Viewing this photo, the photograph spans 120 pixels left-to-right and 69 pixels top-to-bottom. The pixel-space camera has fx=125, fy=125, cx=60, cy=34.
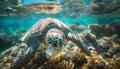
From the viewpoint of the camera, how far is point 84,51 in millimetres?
6000

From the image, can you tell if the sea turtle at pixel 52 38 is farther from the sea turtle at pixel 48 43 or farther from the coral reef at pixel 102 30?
the coral reef at pixel 102 30

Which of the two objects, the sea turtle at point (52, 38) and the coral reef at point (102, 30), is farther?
the coral reef at point (102, 30)

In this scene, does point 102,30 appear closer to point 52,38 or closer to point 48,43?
point 48,43

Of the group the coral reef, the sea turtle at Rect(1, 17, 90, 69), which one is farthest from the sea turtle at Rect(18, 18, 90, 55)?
the coral reef

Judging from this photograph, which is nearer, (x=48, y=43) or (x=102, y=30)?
(x=48, y=43)

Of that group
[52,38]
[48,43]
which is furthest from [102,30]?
[52,38]

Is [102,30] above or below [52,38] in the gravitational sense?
below

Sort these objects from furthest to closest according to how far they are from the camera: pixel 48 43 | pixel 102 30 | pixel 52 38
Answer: pixel 102 30 → pixel 48 43 → pixel 52 38

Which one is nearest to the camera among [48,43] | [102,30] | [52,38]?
[52,38]

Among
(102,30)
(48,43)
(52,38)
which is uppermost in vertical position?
(52,38)

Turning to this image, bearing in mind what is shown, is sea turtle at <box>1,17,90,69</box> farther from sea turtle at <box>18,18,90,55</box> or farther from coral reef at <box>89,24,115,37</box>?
coral reef at <box>89,24,115,37</box>

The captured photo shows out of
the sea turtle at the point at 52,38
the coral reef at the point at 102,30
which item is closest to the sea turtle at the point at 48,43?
the sea turtle at the point at 52,38

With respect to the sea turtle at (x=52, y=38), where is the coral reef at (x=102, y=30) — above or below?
below

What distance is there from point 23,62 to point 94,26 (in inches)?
376
